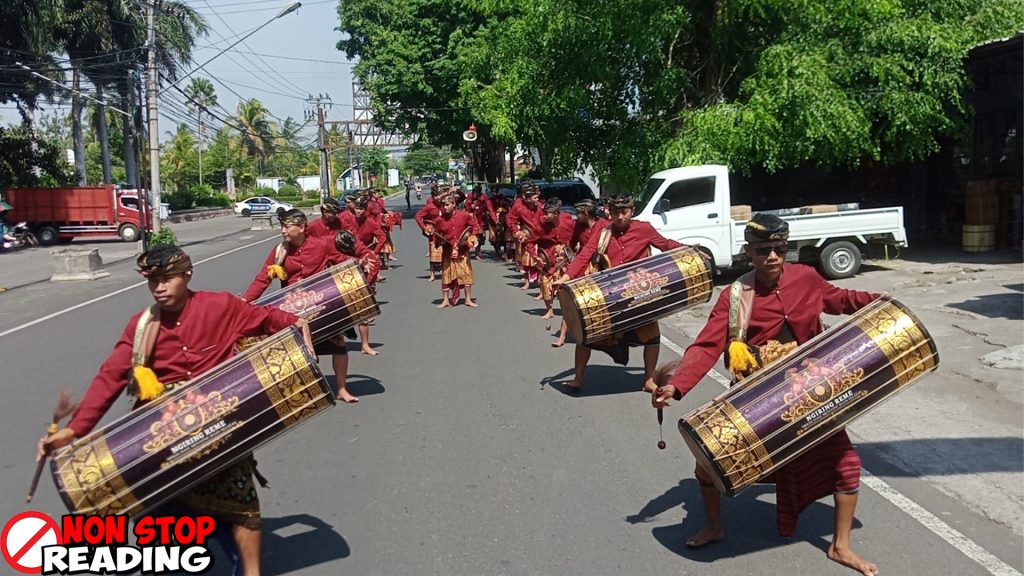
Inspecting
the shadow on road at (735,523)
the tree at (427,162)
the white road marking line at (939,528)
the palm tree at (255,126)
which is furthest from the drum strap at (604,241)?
the tree at (427,162)

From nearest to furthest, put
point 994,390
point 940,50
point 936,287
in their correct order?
point 994,390 → point 936,287 → point 940,50

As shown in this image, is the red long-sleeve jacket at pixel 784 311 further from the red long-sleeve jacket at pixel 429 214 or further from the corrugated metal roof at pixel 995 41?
the corrugated metal roof at pixel 995 41

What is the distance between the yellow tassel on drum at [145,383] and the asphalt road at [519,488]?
43.1 inches

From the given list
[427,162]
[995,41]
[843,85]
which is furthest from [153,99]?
[427,162]

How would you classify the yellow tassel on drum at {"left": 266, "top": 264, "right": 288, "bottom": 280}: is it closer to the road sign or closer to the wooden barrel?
the road sign

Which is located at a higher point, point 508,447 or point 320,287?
point 320,287

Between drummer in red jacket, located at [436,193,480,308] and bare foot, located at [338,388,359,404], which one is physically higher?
drummer in red jacket, located at [436,193,480,308]

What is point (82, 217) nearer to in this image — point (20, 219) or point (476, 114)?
point (20, 219)

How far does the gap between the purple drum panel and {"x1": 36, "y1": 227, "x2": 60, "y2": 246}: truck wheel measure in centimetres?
2910

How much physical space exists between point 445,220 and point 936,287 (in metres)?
7.05

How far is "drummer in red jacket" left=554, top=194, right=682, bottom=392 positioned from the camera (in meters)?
7.16

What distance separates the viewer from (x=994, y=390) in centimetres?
723

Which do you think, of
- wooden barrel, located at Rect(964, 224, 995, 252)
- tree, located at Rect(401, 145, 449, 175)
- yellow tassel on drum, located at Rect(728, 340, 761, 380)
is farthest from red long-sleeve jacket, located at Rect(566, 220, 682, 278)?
tree, located at Rect(401, 145, 449, 175)

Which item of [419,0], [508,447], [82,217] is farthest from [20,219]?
[508,447]
